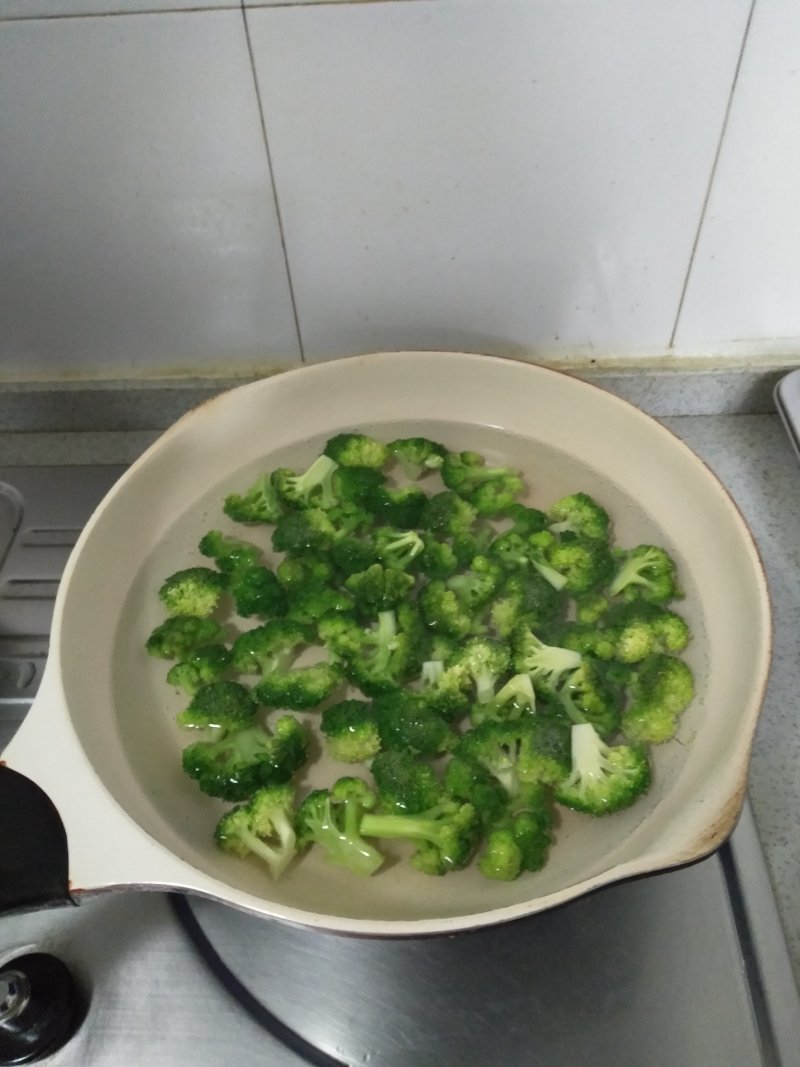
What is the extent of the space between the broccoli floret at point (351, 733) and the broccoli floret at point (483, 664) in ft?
0.35

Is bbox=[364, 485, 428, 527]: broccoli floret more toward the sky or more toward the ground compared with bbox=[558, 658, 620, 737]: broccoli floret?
more toward the sky

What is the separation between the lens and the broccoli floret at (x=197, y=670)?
84 centimetres

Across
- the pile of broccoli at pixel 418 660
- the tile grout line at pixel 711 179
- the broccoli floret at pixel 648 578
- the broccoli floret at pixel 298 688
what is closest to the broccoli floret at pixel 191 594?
the pile of broccoli at pixel 418 660

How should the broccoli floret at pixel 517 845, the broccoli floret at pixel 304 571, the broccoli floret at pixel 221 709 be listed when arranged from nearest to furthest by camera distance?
the broccoli floret at pixel 517 845, the broccoli floret at pixel 221 709, the broccoli floret at pixel 304 571

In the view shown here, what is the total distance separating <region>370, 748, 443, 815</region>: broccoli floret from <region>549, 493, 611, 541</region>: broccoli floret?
1.04ft

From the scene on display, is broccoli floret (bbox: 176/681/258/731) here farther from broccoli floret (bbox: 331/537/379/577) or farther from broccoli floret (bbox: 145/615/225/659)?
broccoli floret (bbox: 331/537/379/577)

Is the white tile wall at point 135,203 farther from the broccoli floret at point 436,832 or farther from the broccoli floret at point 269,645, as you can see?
the broccoli floret at point 436,832

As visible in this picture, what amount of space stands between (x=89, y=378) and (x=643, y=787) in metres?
0.82

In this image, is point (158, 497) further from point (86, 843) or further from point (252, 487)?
point (86, 843)

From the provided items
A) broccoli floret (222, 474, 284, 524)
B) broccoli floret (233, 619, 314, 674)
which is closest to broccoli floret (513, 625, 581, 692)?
broccoli floret (233, 619, 314, 674)

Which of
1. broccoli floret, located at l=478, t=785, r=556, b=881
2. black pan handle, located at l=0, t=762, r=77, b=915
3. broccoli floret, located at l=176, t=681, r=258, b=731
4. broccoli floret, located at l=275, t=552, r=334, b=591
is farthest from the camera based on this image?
broccoli floret, located at l=275, t=552, r=334, b=591

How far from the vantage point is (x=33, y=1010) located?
2.13ft

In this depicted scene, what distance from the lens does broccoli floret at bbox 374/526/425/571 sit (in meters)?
0.92

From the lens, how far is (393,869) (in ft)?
2.43
